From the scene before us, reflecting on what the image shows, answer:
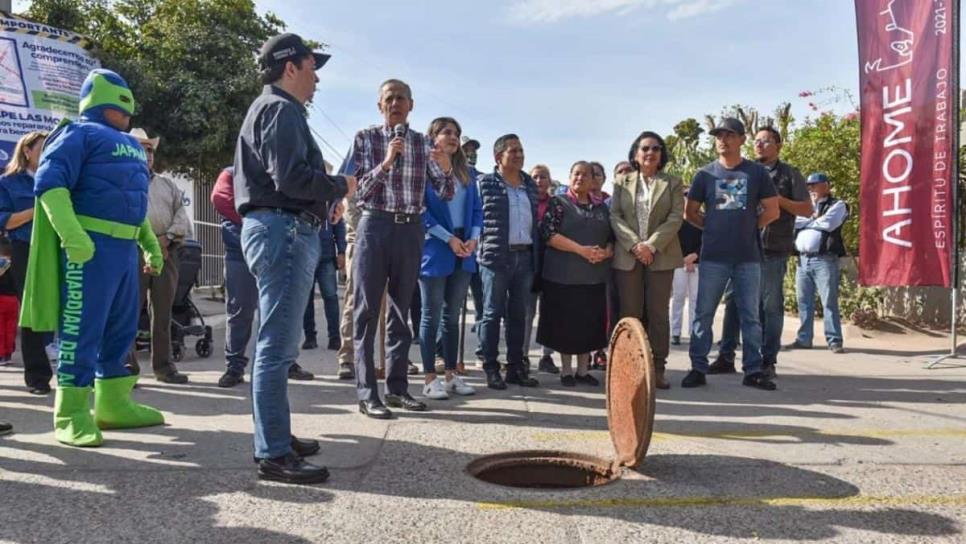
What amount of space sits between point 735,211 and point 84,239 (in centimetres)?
458

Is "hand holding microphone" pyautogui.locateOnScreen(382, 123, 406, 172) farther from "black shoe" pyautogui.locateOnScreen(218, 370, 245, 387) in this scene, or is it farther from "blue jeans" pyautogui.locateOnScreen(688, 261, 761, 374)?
"blue jeans" pyautogui.locateOnScreen(688, 261, 761, 374)

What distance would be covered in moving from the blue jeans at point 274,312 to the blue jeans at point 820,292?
276 inches

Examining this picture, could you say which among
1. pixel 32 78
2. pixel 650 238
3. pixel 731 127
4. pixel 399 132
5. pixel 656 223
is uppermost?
pixel 32 78

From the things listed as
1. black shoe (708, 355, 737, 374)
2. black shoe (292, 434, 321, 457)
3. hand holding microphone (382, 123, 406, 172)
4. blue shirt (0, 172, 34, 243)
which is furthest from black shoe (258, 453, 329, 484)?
black shoe (708, 355, 737, 374)

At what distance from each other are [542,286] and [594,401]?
1250 millimetres

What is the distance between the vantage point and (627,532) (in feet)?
9.01

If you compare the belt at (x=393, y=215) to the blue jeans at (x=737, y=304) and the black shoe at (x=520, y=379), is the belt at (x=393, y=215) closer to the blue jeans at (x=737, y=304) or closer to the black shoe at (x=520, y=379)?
the black shoe at (x=520, y=379)

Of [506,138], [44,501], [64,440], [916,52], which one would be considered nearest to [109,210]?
[64,440]

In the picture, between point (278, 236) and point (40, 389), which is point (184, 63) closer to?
point (40, 389)

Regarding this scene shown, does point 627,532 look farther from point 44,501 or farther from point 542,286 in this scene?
point 542,286

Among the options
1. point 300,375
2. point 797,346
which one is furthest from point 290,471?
point 797,346

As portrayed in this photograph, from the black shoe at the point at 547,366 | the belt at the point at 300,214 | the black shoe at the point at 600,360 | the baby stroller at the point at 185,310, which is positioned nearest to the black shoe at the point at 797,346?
the black shoe at the point at 600,360

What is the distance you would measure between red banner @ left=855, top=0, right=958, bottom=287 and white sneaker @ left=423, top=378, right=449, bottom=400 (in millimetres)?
5161

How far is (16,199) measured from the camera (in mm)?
5562
